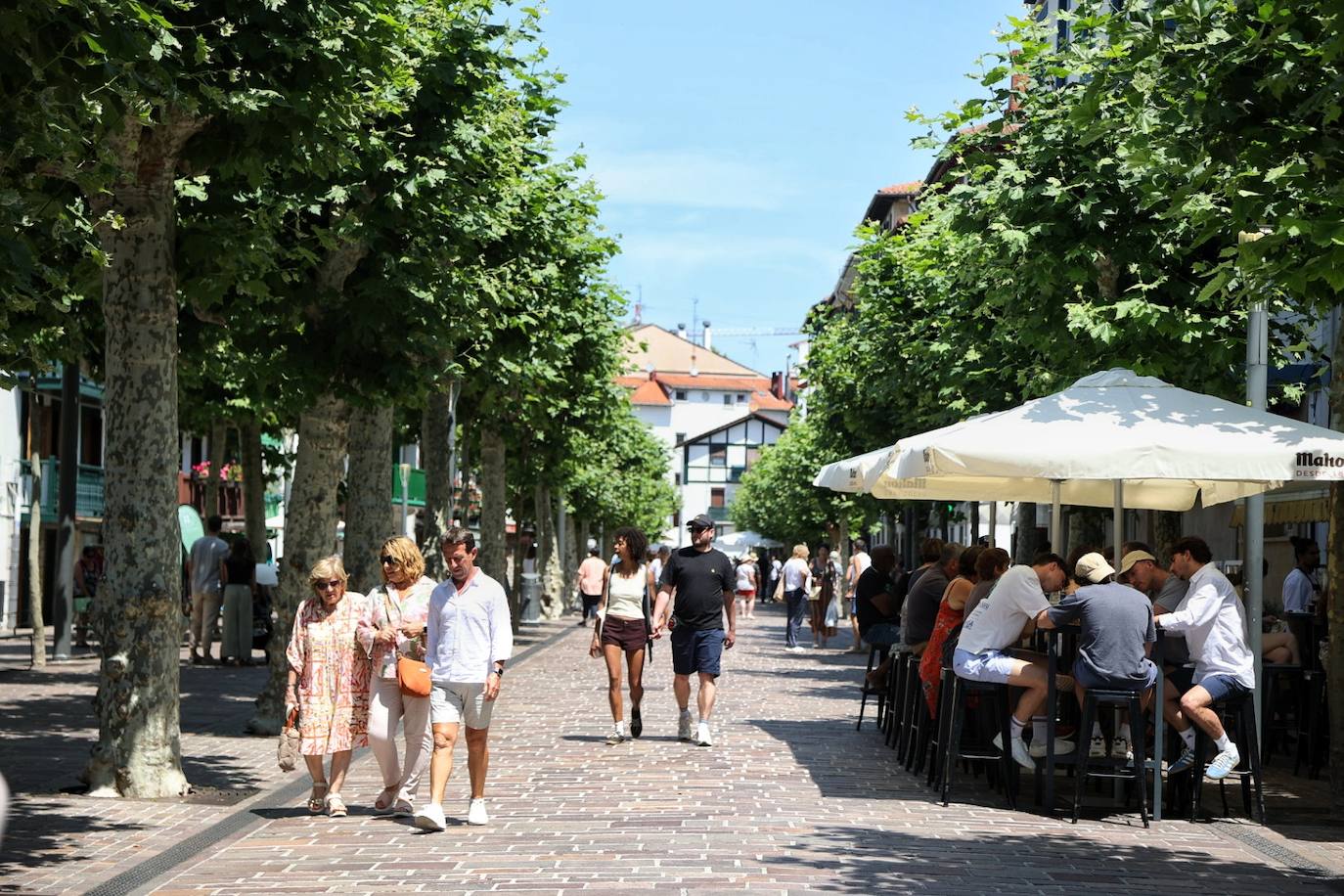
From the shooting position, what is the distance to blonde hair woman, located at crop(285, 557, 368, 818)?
11.9 metres

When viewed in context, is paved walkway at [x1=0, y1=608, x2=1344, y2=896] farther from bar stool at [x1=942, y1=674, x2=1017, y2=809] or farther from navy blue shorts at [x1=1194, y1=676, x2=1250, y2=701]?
navy blue shorts at [x1=1194, y1=676, x2=1250, y2=701]

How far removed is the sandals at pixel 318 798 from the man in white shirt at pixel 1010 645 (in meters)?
4.18

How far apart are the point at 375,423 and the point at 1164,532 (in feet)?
→ 31.1

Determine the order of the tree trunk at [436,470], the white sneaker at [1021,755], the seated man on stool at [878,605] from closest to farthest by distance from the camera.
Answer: the white sneaker at [1021,755]
the seated man on stool at [878,605]
the tree trunk at [436,470]

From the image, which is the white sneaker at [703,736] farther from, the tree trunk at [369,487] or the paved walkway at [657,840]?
the tree trunk at [369,487]

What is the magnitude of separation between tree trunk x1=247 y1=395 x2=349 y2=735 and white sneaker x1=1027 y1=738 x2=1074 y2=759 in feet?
24.3

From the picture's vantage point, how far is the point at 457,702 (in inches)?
460

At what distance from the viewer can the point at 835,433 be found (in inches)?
1599

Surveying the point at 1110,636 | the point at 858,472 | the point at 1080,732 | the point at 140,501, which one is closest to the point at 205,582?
the point at 858,472

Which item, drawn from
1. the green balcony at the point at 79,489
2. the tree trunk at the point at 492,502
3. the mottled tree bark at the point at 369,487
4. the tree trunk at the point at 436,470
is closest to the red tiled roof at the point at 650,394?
the green balcony at the point at 79,489

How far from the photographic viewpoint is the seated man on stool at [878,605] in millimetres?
19688

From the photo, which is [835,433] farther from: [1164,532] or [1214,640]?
[1214,640]

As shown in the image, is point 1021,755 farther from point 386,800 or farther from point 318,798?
point 318,798

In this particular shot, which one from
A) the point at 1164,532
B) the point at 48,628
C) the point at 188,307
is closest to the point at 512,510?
the point at 48,628
